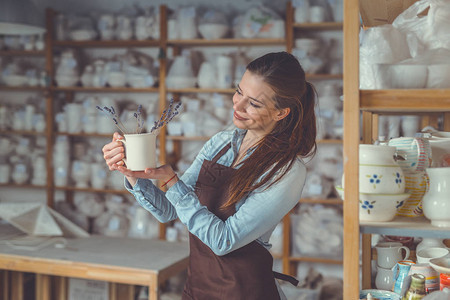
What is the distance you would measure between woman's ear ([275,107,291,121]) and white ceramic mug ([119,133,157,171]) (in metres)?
0.35

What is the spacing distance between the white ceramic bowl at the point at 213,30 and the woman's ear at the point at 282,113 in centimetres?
269

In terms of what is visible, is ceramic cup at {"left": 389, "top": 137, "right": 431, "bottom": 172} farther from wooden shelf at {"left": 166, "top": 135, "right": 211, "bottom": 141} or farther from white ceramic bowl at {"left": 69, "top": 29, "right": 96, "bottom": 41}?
white ceramic bowl at {"left": 69, "top": 29, "right": 96, "bottom": 41}

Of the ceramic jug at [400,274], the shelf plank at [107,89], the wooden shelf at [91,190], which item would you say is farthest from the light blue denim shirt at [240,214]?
the wooden shelf at [91,190]

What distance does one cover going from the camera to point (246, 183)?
54.3 inches

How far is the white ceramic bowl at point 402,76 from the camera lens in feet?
4.08

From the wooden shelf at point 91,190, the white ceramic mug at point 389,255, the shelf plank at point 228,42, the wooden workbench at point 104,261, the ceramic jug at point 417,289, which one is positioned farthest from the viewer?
the wooden shelf at point 91,190

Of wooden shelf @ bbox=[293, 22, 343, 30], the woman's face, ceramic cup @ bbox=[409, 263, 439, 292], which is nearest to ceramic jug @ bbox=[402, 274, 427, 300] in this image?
ceramic cup @ bbox=[409, 263, 439, 292]

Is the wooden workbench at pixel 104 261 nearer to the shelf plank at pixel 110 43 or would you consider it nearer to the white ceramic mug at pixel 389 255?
the white ceramic mug at pixel 389 255

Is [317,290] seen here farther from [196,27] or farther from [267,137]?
[267,137]

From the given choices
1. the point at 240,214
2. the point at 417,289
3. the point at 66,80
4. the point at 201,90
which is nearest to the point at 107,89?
the point at 66,80

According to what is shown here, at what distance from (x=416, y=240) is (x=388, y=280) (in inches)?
13.7

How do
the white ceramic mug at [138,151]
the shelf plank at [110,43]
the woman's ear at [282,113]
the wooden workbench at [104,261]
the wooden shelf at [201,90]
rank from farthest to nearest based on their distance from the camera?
the shelf plank at [110,43] → the wooden shelf at [201,90] → the wooden workbench at [104,261] → the woman's ear at [282,113] → the white ceramic mug at [138,151]

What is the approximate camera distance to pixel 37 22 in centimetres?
260

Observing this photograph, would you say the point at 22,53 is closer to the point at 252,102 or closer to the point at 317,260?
the point at 317,260
